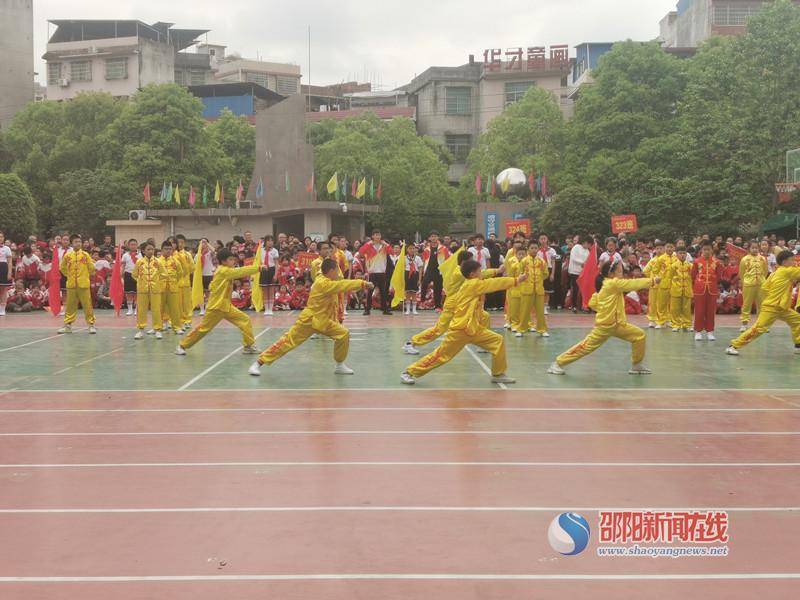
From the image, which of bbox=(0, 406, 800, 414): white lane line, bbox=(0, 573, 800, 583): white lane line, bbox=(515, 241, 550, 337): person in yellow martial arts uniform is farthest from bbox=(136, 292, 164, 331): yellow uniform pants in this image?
bbox=(0, 573, 800, 583): white lane line

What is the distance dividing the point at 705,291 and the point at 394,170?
110 ft

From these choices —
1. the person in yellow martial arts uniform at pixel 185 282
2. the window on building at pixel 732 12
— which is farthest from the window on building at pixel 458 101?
the person in yellow martial arts uniform at pixel 185 282

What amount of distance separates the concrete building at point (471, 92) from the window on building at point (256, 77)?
620 inches

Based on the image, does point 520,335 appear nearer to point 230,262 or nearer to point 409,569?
point 230,262

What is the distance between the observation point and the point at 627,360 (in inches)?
524

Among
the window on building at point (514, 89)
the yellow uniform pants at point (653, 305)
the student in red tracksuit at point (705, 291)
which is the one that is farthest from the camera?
the window on building at point (514, 89)

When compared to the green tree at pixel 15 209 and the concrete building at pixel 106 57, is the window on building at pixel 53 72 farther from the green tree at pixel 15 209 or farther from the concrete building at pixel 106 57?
the green tree at pixel 15 209

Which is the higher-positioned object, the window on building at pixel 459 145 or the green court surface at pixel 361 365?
the window on building at pixel 459 145

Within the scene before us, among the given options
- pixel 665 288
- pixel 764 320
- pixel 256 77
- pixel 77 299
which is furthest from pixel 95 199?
pixel 256 77

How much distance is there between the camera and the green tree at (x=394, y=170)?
47844 mm

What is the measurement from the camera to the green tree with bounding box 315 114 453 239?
47844 mm

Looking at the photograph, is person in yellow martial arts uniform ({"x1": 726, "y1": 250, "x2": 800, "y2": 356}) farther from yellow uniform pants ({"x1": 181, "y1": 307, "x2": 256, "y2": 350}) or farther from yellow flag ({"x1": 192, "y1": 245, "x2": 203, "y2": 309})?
yellow flag ({"x1": 192, "y1": 245, "x2": 203, "y2": 309})

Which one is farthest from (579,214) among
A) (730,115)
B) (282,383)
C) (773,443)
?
(773,443)

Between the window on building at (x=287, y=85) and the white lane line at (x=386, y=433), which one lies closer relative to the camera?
the white lane line at (x=386, y=433)
